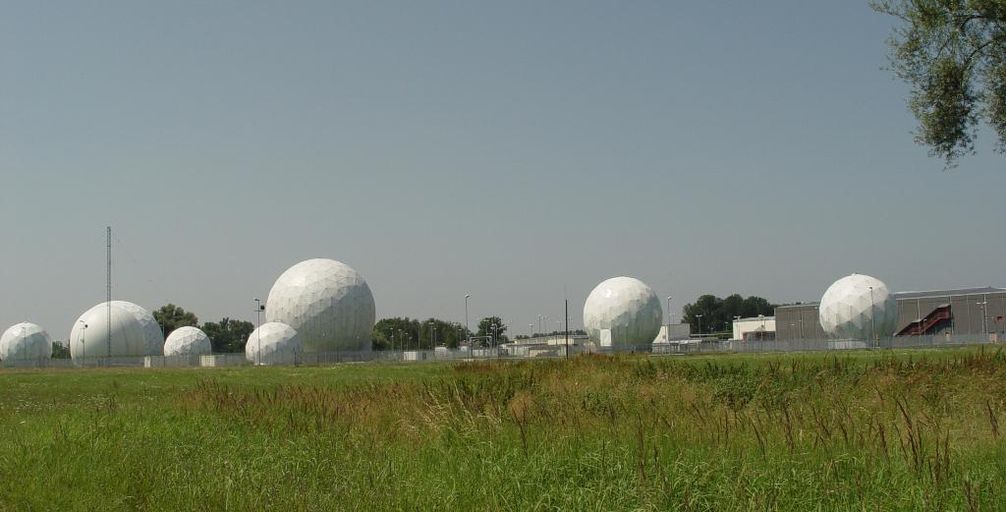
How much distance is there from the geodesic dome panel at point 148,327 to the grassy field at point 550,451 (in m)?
87.8

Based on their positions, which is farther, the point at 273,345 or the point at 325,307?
the point at 325,307

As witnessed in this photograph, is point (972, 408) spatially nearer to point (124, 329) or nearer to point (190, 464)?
point (190, 464)

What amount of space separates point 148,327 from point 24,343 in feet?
62.6

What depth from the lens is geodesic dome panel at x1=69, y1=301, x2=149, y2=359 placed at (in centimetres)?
9281

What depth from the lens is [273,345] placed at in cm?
7950

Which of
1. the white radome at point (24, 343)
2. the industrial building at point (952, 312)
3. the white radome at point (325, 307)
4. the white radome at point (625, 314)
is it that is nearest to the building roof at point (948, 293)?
the industrial building at point (952, 312)

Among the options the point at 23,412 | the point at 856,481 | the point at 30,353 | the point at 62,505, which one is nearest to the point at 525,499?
the point at 856,481

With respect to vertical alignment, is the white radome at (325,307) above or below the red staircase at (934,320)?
above

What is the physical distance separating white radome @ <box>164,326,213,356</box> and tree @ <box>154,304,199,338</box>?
2062 inches

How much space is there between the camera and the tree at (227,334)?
517 ft

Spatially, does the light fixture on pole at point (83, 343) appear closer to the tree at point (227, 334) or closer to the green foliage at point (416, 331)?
the tree at point (227, 334)

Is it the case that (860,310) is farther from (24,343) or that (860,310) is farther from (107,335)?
(24,343)

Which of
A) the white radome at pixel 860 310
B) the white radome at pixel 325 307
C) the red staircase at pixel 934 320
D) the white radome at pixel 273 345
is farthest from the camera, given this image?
the red staircase at pixel 934 320

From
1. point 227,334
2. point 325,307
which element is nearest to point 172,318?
point 227,334
